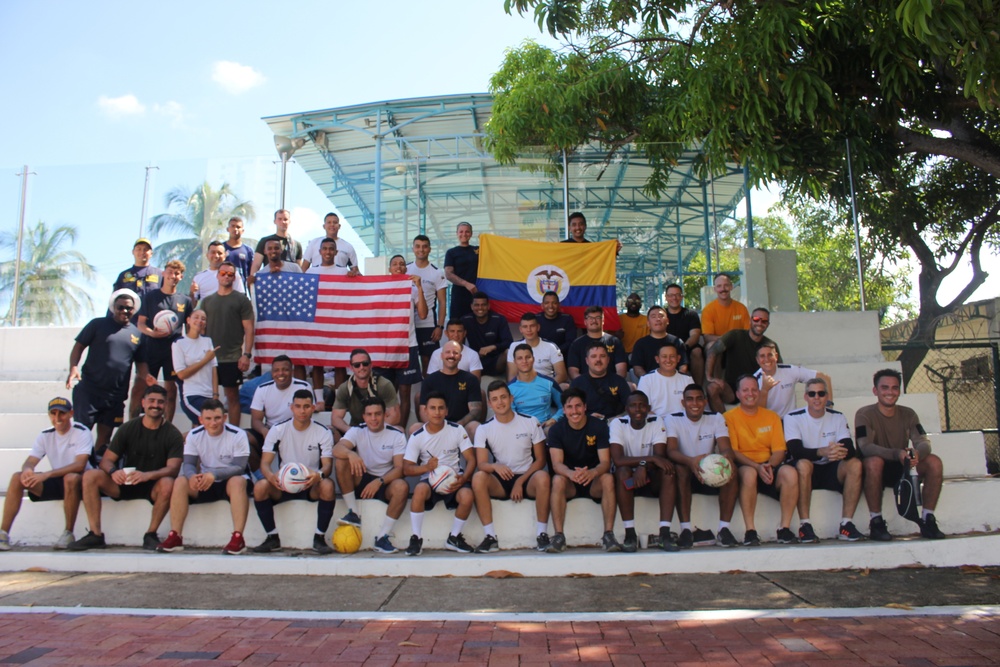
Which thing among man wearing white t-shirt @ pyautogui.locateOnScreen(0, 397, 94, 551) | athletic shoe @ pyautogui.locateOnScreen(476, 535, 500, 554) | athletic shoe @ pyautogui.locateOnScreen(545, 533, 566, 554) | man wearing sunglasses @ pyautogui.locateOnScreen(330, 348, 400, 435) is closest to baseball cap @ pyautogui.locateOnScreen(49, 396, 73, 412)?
man wearing white t-shirt @ pyautogui.locateOnScreen(0, 397, 94, 551)

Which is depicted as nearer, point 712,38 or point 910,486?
point 910,486

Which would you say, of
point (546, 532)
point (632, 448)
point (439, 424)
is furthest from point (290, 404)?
point (632, 448)

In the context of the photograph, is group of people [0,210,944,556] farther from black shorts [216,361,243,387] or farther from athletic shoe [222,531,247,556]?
black shorts [216,361,243,387]

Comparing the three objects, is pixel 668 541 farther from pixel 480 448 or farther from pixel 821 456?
pixel 480 448

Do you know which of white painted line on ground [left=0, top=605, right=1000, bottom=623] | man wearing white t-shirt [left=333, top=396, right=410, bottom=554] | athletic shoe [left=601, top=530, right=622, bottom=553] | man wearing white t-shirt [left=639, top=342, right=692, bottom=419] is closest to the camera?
white painted line on ground [left=0, top=605, right=1000, bottom=623]

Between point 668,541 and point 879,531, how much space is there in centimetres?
178

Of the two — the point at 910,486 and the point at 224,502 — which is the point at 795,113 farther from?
the point at 224,502

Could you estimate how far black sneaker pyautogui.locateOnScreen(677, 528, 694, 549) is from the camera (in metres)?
6.66

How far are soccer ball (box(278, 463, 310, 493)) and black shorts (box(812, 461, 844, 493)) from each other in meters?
4.43

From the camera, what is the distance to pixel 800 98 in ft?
25.0

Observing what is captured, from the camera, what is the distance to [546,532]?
6.84 m

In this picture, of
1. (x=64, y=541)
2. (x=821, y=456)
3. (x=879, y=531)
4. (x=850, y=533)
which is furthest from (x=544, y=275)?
(x=64, y=541)

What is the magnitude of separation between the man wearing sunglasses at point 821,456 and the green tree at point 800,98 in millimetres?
2801

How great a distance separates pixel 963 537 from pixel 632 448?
2831mm
